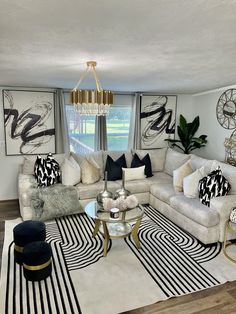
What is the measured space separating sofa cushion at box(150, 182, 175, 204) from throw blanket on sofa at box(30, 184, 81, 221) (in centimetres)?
141

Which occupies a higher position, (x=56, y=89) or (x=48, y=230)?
(x=56, y=89)

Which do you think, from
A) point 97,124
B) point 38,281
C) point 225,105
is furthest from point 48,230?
point 225,105

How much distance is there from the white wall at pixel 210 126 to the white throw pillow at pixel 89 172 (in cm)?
277

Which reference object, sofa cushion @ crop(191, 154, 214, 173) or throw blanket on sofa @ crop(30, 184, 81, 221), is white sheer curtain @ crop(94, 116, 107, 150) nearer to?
throw blanket on sofa @ crop(30, 184, 81, 221)

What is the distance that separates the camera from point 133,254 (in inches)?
119

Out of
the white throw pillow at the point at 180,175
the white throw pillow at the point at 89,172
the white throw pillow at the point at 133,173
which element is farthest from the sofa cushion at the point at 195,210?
the white throw pillow at the point at 89,172

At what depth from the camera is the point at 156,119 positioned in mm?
5867

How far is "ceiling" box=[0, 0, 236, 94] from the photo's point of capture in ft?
4.66

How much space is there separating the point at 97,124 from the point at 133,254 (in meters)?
3.20

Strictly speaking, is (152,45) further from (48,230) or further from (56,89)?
(56,89)

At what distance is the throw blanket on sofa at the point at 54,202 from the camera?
3.80 meters

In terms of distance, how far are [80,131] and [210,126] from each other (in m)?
3.00

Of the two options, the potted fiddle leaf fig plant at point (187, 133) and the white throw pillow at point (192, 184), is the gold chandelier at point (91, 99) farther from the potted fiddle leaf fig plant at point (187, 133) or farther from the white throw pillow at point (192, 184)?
the potted fiddle leaf fig plant at point (187, 133)

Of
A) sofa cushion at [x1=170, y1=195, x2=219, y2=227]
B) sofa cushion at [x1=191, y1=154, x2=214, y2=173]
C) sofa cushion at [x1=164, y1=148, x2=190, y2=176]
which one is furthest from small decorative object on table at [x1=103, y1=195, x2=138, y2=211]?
sofa cushion at [x1=164, y1=148, x2=190, y2=176]
